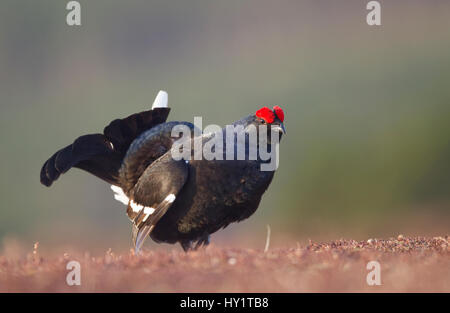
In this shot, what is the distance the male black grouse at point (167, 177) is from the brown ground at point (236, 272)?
3.66 ft

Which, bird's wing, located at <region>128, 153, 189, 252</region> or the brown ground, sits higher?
bird's wing, located at <region>128, 153, 189, 252</region>

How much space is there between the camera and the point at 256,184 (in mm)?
6555

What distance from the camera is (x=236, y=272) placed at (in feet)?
14.8

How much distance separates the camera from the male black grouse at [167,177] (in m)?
6.54

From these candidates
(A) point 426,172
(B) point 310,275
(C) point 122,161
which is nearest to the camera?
(B) point 310,275

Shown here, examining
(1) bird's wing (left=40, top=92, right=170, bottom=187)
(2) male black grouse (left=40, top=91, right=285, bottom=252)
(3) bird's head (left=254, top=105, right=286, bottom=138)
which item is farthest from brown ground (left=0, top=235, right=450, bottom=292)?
(1) bird's wing (left=40, top=92, right=170, bottom=187)

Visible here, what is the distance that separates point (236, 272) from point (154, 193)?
100 inches

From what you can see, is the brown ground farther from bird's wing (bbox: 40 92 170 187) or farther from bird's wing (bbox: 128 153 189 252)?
bird's wing (bbox: 40 92 170 187)

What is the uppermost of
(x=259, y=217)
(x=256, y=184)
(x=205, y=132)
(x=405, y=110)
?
(x=405, y=110)

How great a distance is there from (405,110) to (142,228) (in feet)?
74.4

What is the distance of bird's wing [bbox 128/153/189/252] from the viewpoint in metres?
6.62

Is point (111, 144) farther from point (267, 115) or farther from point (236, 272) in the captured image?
point (236, 272)

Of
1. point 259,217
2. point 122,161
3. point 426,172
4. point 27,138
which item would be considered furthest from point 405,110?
point 122,161

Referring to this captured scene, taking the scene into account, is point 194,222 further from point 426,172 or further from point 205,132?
point 426,172
